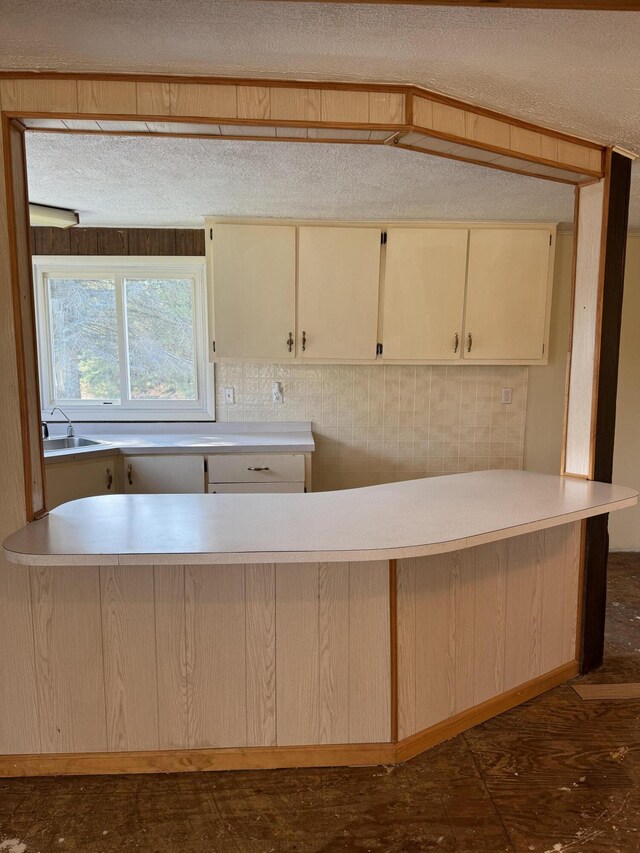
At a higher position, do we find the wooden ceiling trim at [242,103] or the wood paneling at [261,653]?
the wooden ceiling trim at [242,103]

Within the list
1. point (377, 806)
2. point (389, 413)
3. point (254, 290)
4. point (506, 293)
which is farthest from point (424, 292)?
point (377, 806)

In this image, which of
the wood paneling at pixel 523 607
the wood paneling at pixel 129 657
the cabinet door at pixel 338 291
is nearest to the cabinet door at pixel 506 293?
the cabinet door at pixel 338 291

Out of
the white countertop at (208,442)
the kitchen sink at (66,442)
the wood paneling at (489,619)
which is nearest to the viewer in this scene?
the wood paneling at (489,619)

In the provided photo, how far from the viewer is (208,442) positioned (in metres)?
3.21

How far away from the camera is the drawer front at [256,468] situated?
3.11 metres

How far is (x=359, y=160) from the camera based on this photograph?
217 cm

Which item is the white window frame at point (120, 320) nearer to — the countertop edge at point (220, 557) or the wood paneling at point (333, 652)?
the wood paneling at point (333, 652)

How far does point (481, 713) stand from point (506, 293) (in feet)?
7.62

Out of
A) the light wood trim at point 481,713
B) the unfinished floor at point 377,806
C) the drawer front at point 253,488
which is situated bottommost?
the unfinished floor at point 377,806

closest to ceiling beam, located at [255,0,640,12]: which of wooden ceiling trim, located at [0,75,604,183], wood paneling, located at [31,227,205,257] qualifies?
wooden ceiling trim, located at [0,75,604,183]

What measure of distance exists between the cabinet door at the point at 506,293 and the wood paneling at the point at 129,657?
238 centimetres

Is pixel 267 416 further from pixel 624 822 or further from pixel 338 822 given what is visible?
pixel 624 822

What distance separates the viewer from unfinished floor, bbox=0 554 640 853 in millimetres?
1532

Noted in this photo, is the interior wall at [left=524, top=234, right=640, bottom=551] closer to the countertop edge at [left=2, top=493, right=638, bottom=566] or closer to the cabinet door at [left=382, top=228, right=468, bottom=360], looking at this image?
the cabinet door at [left=382, top=228, right=468, bottom=360]
